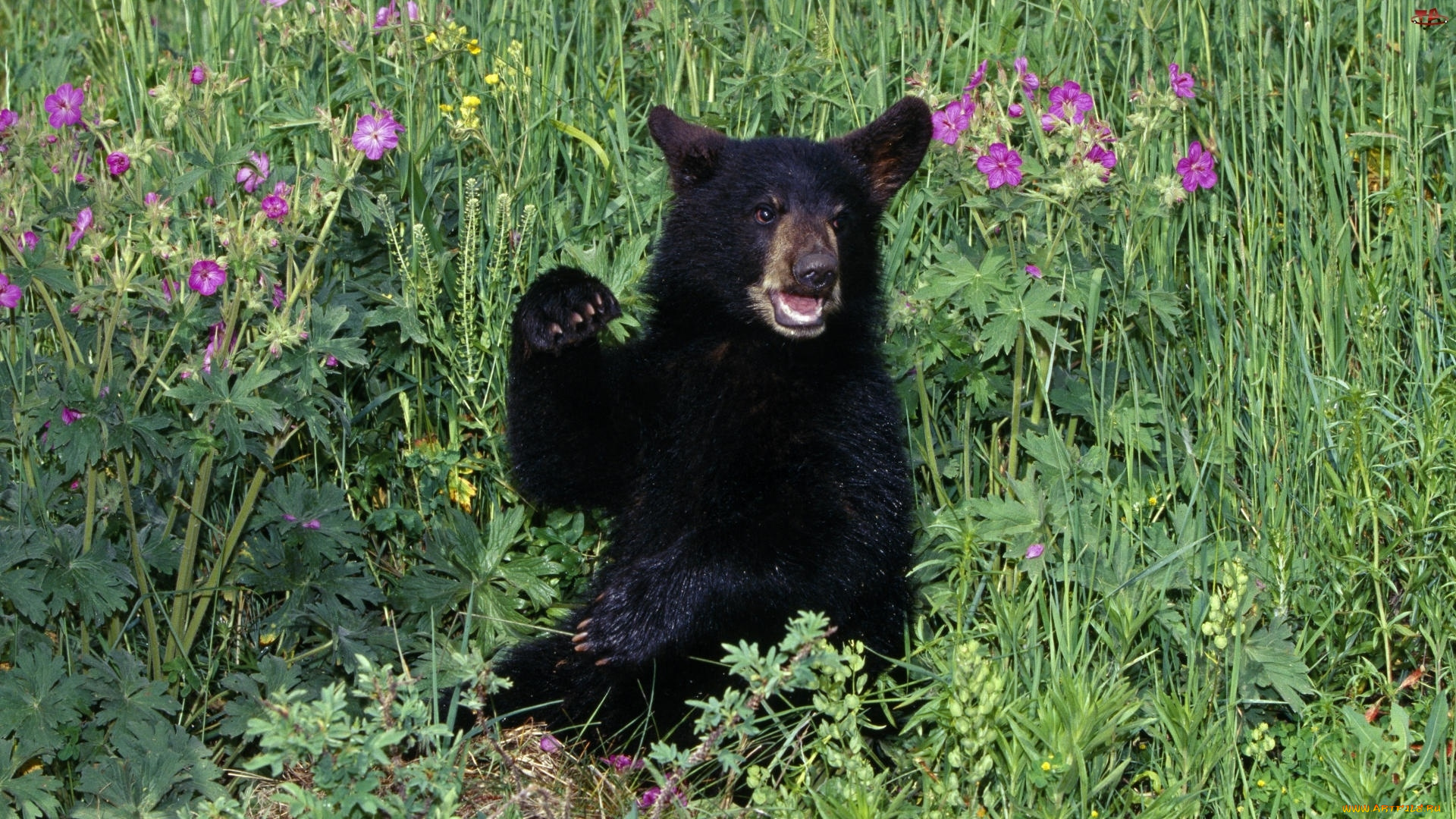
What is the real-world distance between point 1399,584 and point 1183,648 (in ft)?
2.28

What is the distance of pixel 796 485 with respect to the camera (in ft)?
12.1

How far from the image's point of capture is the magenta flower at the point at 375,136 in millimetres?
3904

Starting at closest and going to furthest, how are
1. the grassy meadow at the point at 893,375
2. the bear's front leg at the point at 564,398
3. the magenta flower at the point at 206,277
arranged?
the grassy meadow at the point at 893,375 < the magenta flower at the point at 206,277 < the bear's front leg at the point at 564,398

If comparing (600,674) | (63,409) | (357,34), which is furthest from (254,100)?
(600,674)

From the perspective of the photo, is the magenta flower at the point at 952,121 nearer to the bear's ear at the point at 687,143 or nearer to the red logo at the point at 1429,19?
the bear's ear at the point at 687,143

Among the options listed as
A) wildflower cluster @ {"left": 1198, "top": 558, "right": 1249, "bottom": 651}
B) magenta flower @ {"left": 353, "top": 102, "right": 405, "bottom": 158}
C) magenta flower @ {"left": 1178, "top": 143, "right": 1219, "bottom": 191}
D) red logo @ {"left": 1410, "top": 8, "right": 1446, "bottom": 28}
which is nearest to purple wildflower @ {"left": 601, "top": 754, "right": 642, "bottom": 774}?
wildflower cluster @ {"left": 1198, "top": 558, "right": 1249, "bottom": 651}

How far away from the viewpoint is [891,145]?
4133 mm

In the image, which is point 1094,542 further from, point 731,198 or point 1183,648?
point 731,198

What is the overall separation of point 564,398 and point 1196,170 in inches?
72.5

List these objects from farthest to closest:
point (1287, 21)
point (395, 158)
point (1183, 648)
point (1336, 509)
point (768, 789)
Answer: point (1287, 21)
point (395, 158)
point (1336, 509)
point (1183, 648)
point (768, 789)

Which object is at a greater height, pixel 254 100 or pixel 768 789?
pixel 254 100

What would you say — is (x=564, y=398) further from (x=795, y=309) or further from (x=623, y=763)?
(x=623, y=763)

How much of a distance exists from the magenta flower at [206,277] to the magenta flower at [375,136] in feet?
1.97

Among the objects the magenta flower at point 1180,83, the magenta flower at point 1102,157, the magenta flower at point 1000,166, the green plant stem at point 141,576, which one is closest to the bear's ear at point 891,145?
the magenta flower at point 1000,166
